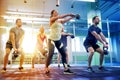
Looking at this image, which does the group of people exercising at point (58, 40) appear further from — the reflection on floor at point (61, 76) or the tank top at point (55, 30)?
the reflection on floor at point (61, 76)

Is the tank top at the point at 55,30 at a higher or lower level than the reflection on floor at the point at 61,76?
higher

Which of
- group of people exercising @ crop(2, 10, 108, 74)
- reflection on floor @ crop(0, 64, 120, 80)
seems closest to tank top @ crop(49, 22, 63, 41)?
group of people exercising @ crop(2, 10, 108, 74)

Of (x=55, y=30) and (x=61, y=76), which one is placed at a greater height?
(x=55, y=30)

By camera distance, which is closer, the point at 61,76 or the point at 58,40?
the point at 61,76

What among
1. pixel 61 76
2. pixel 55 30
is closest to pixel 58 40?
pixel 55 30

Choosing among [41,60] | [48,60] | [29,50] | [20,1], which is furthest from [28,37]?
[48,60]

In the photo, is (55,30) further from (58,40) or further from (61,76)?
(61,76)

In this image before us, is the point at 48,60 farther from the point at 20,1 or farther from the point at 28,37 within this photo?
the point at 28,37

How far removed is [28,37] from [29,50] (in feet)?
3.25

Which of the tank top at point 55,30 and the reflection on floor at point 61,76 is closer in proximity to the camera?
the reflection on floor at point 61,76

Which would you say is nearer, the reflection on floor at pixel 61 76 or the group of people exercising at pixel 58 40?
the reflection on floor at pixel 61 76

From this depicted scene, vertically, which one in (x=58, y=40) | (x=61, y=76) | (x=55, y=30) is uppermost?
(x=55, y=30)

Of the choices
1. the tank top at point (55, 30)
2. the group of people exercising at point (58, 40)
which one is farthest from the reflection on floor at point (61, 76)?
the tank top at point (55, 30)

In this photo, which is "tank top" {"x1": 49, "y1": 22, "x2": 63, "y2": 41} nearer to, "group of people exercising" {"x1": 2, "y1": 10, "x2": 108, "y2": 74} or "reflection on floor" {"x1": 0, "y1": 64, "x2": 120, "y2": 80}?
"group of people exercising" {"x1": 2, "y1": 10, "x2": 108, "y2": 74}
